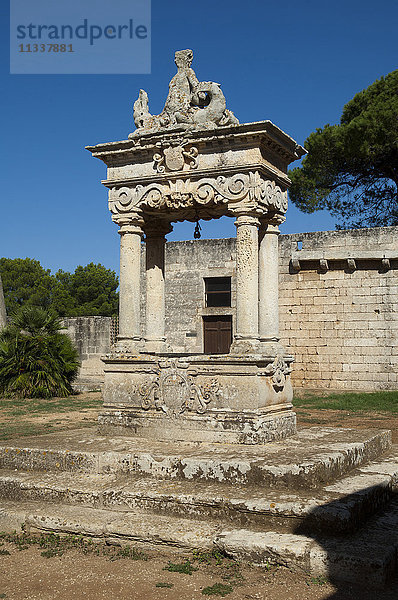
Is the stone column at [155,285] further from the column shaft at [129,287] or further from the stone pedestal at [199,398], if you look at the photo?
the stone pedestal at [199,398]

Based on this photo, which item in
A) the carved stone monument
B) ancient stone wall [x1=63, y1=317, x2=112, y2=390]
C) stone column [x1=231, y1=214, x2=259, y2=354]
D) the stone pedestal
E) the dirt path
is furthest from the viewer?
ancient stone wall [x1=63, y1=317, x2=112, y2=390]

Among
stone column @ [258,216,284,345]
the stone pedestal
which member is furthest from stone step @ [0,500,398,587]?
stone column @ [258,216,284,345]

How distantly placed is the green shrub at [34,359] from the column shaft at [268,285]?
9647 millimetres

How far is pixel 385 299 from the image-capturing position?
1661 cm

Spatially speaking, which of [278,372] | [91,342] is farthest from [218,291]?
[278,372]

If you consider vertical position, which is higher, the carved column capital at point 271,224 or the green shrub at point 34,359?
the carved column capital at point 271,224

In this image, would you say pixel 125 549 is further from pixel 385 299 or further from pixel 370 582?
pixel 385 299

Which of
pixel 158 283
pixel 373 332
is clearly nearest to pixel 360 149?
pixel 373 332

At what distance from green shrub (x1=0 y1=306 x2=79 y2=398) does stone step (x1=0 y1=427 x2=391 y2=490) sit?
29.6 feet

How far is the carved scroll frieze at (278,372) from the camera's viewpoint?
22.9 feet

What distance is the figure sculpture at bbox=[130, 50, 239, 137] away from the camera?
24.5ft

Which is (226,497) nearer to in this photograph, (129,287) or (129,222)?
(129,287)

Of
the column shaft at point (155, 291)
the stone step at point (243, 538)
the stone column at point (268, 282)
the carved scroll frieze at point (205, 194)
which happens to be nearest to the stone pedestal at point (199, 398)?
the stone column at point (268, 282)

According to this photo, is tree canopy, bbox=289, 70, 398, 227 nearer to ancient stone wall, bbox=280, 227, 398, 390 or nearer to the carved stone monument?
ancient stone wall, bbox=280, 227, 398, 390
